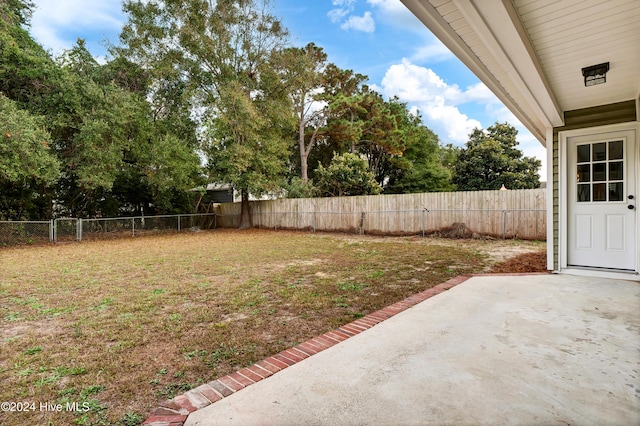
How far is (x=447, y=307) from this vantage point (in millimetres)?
3047

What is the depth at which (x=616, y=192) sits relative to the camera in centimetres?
414

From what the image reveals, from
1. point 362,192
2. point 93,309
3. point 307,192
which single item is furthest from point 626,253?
point 307,192

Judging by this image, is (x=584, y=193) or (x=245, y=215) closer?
(x=584, y=193)

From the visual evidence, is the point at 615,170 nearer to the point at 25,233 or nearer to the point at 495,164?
the point at 495,164

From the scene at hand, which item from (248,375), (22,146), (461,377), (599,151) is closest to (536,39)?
(461,377)

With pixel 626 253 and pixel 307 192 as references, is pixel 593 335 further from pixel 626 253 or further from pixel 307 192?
pixel 307 192

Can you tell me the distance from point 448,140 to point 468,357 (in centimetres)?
2849

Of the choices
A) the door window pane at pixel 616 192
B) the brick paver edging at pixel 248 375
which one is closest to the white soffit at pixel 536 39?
the door window pane at pixel 616 192

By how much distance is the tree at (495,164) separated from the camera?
52.3 feet

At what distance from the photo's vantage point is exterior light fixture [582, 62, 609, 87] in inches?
115

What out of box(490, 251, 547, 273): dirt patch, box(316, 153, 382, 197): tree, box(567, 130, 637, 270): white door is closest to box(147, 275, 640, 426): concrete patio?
box(567, 130, 637, 270): white door

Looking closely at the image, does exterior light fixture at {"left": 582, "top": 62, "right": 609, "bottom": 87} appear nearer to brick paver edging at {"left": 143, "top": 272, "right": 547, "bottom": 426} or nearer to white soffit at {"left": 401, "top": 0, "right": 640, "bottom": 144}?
white soffit at {"left": 401, "top": 0, "right": 640, "bottom": 144}

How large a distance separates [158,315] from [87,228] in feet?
35.2

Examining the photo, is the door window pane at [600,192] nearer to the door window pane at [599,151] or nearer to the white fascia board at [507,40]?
the door window pane at [599,151]
